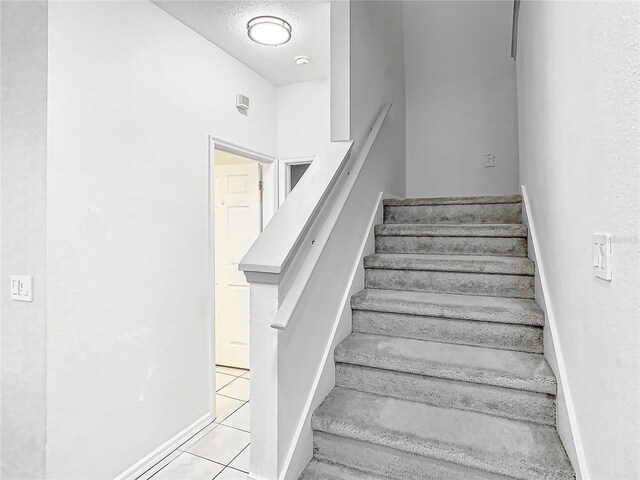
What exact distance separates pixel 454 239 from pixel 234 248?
2277 mm

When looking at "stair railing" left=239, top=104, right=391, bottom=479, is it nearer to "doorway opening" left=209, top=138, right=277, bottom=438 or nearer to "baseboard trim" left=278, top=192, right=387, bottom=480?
"baseboard trim" left=278, top=192, right=387, bottom=480

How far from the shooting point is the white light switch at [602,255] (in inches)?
30.7

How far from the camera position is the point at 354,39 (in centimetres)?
203

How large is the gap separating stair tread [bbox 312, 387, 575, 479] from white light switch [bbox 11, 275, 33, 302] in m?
1.40

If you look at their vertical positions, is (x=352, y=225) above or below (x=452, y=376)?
above

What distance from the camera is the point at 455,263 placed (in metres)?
1.96

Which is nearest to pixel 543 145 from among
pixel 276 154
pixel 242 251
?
pixel 276 154

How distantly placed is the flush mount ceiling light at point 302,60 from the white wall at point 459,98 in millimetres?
1192

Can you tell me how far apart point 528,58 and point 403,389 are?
69.0 inches

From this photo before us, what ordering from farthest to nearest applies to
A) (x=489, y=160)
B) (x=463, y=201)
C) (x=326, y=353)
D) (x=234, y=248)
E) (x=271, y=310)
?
(x=234, y=248)
(x=489, y=160)
(x=463, y=201)
(x=326, y=353)
(x=271, y=310)

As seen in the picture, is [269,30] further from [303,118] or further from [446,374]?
[446,374]

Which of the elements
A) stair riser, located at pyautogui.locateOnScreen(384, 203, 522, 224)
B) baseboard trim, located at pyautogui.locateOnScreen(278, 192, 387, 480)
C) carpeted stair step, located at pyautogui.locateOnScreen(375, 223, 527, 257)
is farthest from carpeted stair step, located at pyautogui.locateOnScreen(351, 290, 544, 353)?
stair riser, located at pyautogui.locateOnScreen(384, 203, 522, 224)

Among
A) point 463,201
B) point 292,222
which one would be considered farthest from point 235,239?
point 292,222

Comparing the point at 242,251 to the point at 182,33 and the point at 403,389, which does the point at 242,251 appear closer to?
the point at 182,33
